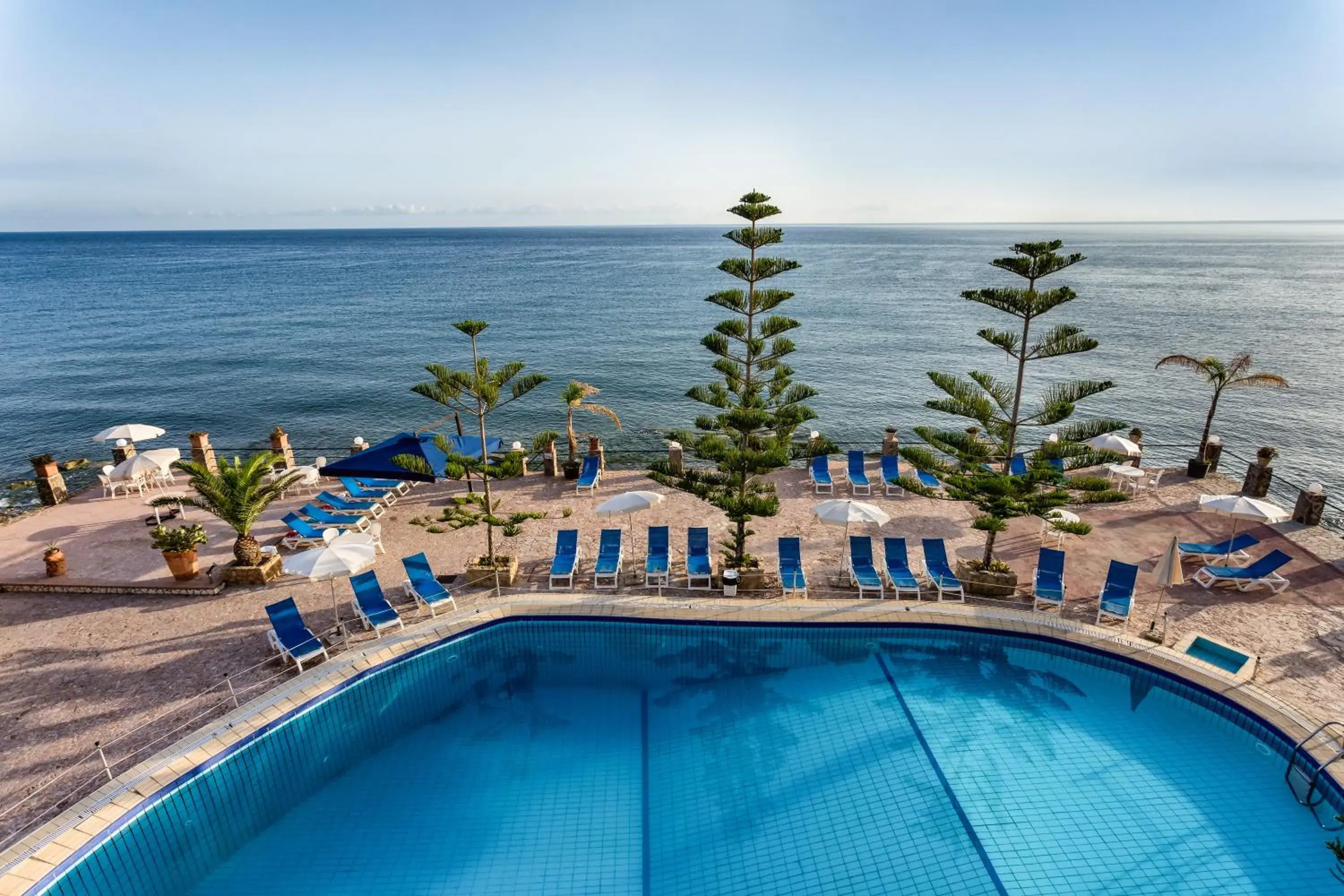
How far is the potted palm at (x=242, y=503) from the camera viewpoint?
35.0ft

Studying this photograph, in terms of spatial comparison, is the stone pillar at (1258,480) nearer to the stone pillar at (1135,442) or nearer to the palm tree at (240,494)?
the stone pillar at (1135,442)

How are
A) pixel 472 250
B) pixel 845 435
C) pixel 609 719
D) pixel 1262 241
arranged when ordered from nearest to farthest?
pixel 609 719 → pixel 845 435 → pixel 472 250 → pixel 1262 241

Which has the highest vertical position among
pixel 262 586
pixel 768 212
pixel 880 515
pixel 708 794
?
pixel 768 212

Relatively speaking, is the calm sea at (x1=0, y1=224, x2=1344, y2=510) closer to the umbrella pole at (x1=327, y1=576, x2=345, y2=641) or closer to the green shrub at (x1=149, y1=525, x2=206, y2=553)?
the green shrub at (x1=149, y1=525, x2=206, y2=553)

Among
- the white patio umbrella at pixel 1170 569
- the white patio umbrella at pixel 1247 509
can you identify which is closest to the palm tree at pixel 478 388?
the white patio umbrella at pixel 1170 569

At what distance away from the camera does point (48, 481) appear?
1413 centimetres

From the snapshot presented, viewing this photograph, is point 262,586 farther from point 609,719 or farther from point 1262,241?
point 1262,241

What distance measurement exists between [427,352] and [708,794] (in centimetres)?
3772

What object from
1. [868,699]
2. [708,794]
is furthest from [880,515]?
[708,794]

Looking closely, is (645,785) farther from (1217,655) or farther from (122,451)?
(122,451)

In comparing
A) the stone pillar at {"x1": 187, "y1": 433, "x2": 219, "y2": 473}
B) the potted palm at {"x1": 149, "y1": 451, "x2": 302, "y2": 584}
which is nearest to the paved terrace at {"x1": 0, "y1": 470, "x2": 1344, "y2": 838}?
the potted palm at {"x1": 149, "y1": 451, "x2": 302, "y2": 584}

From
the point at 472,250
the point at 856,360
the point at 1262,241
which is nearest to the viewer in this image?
the point at 856,360

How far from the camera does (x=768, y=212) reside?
1159 centimetres

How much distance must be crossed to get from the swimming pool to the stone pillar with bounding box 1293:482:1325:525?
7.21 meters
